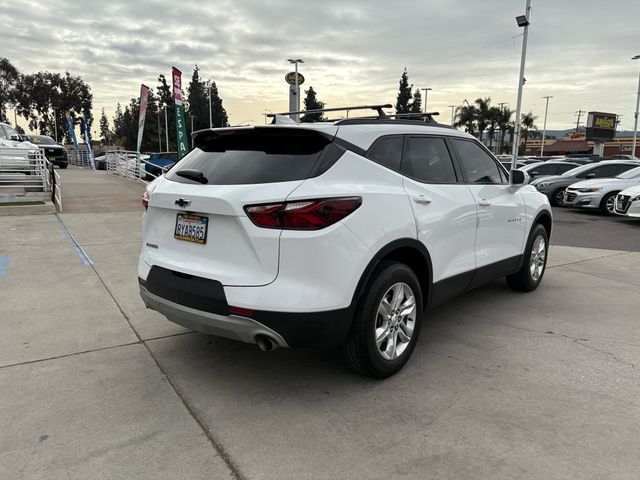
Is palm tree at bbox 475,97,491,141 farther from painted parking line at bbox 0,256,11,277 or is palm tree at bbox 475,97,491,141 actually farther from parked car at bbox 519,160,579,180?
painted parking line at bbox 0,256,11,277

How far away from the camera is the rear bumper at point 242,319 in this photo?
2.82 meters

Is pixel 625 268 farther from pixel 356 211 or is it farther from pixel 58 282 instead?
pixel 58 282

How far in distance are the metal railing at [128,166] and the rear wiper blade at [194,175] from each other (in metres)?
14.7

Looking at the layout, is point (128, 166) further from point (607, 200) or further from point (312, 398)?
point (312, 398)

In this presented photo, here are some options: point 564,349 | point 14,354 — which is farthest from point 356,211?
point 14,354

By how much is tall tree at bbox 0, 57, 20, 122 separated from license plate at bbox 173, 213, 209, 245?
70815 millimetres

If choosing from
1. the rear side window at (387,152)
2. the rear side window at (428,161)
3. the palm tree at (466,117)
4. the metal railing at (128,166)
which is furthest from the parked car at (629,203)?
the palm tree at (466,117)

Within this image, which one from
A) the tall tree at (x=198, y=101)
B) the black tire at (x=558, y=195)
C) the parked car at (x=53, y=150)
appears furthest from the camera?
the tall tree at (x=198, y=101)

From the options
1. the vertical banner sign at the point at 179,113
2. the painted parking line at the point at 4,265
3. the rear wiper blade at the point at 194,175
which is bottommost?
the painted parking line at the point at 4,265

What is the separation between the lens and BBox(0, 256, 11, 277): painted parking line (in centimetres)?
601

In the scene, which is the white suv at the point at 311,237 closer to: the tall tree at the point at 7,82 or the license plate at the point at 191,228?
the license plate at the point at 191,228

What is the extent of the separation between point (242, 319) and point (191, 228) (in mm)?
728

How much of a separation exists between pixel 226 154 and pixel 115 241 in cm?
560

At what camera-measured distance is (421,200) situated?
354 cm
